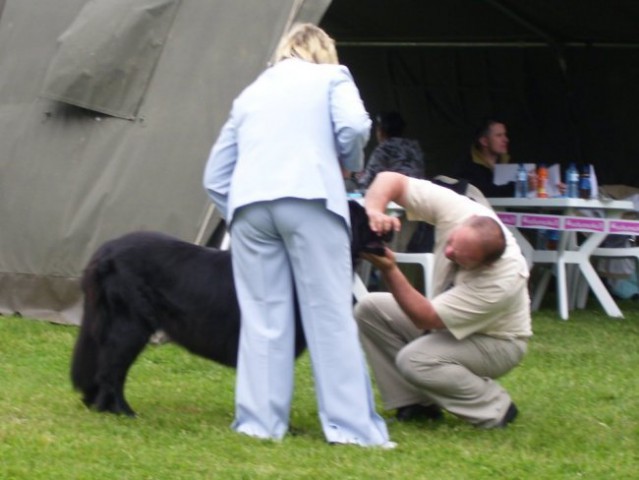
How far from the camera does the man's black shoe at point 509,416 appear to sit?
5643mm

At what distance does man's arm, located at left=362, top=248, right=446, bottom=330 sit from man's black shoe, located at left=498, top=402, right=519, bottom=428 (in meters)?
0.53

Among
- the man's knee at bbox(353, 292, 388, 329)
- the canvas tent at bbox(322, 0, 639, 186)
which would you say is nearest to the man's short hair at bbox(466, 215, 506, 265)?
the man's knee at bbox(353, 292, 388, 329)

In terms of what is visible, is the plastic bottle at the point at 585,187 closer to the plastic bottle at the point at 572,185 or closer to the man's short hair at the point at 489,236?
the plastic bottle at the point at 572,185

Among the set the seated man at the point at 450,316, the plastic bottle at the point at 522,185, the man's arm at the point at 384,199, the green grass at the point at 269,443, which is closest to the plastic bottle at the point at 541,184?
the plastic bottle at the point at 522,185

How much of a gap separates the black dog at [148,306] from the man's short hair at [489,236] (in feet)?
1.31

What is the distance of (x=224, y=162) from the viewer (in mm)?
5250

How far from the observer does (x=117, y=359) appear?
221 inches

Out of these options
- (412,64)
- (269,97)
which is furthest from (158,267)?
(412,64)

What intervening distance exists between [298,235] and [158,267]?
82cm

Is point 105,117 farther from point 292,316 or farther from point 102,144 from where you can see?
point 292,316

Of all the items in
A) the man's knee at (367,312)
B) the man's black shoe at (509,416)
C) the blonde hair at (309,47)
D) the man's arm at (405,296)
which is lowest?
the man's black shoe at (509,416)

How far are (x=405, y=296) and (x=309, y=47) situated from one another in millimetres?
1094

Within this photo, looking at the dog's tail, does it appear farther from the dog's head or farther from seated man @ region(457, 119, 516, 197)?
seated man @ region(457, 119, 516, 197)

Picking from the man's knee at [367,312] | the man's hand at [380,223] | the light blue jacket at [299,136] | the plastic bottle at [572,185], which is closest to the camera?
the light blue jacket at [299,136]
